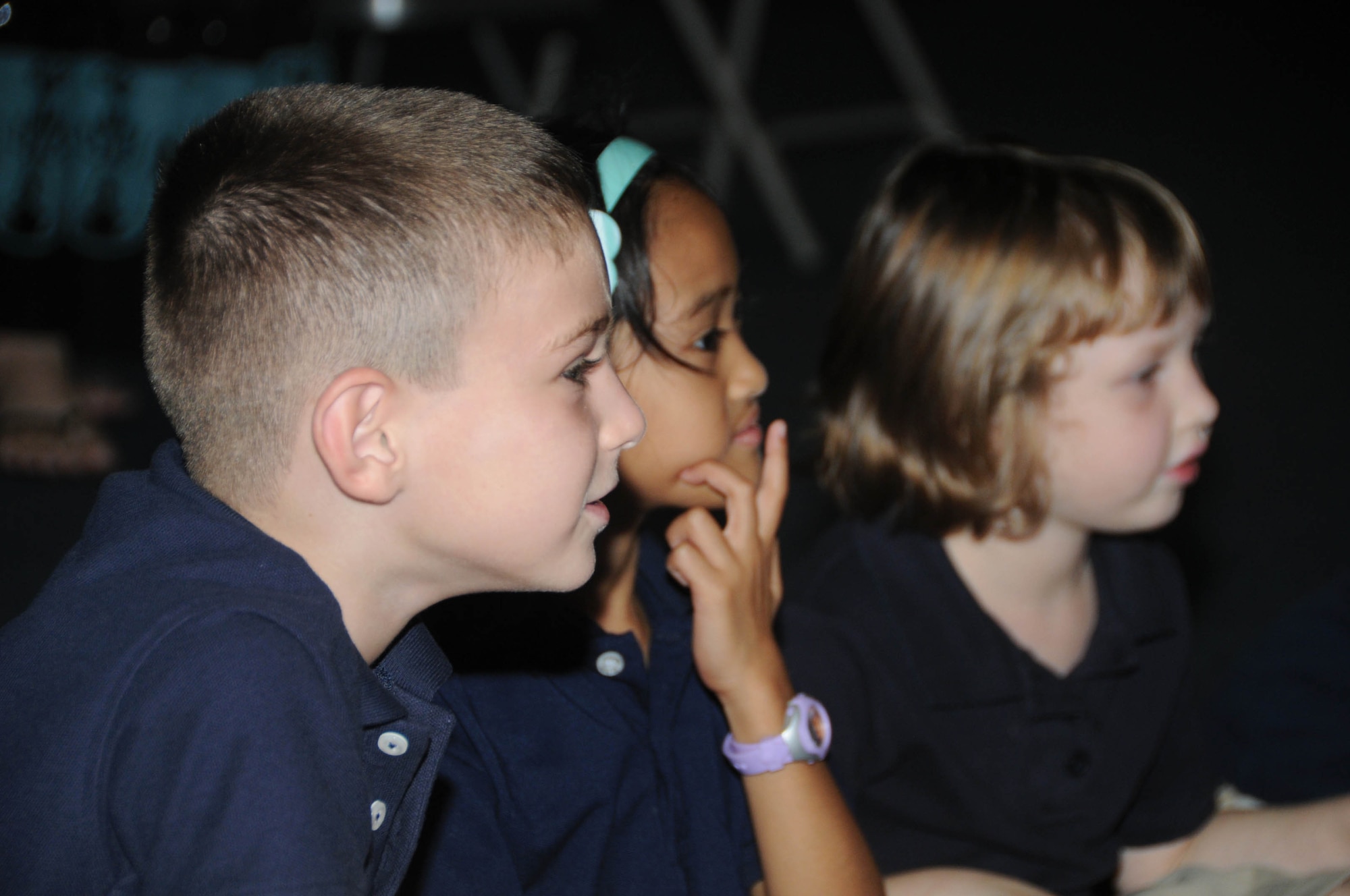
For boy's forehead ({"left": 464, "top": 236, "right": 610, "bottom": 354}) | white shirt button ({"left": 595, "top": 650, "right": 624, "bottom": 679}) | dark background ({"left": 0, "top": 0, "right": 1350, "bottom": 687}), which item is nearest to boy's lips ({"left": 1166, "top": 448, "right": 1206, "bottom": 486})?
dark background ({"left": 0, "top": 0, "right": 1350, "bottom": 687})

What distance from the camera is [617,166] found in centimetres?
108

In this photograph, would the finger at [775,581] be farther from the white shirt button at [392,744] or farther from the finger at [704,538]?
the white shirt button at [392,744]

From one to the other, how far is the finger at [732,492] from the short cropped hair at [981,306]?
0.30 metres

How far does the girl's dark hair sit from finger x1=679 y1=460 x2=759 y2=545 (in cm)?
10

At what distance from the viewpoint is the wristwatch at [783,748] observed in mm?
1013

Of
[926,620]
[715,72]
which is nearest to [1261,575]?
[926,620]

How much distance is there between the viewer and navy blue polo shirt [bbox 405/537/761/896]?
37.8 inches

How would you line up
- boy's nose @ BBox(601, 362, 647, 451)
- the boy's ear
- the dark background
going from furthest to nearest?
the dark background < boy's nose @ BBox(601, 362, 647, 451) < the boy's ear

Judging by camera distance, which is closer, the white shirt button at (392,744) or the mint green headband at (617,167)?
the white shirt button at (392,744)

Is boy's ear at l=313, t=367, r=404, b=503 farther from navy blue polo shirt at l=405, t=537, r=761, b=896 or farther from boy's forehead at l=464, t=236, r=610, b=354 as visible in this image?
navy blue polo shirt at l=405, t=537, r=761, b=896

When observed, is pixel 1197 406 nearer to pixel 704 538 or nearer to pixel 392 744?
pixel 704 538

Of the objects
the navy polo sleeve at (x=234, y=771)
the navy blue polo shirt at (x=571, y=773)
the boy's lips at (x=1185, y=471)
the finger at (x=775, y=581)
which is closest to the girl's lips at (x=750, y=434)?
the finger at (x=775, y=581)

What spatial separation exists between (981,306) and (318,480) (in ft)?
2.49

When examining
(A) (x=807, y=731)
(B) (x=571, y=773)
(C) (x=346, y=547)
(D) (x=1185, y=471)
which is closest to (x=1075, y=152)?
(D) (x=1185, y=471)
